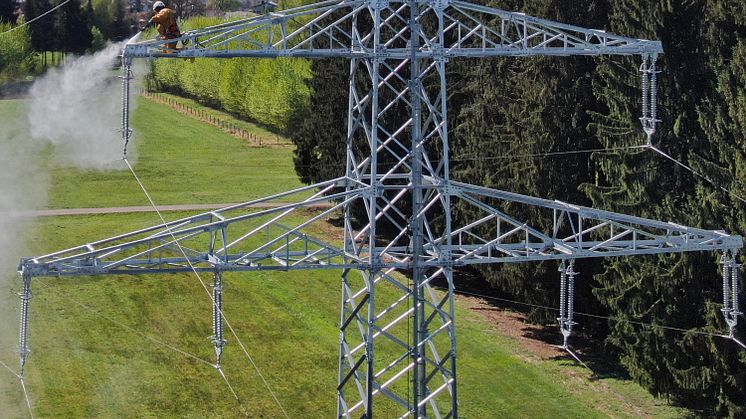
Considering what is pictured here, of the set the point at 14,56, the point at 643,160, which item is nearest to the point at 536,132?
the point at 643,160

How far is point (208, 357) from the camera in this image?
143 feet

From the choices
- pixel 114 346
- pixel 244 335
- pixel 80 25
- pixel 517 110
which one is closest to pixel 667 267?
pixel 517 110

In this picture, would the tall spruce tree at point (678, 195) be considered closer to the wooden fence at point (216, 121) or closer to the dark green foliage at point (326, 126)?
the dark green foliage at point (326, 126)

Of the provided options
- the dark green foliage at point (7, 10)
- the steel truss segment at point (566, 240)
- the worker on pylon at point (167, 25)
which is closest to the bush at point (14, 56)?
the dark green foliage at point (7, 10)

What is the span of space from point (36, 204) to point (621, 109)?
33909 millimetres

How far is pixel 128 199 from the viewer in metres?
68.1

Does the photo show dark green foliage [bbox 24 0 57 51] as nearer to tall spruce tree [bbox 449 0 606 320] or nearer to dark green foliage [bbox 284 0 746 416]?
tall spruce tree [bbox 449 0 606 320]

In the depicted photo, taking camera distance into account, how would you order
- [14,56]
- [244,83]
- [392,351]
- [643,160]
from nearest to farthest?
[643,160]
[392,351]
[14,56]
[244,83]

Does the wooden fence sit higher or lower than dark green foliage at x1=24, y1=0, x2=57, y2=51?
lower

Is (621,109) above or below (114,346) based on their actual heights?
above

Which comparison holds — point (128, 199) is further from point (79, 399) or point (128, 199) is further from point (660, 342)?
point (660, 342)

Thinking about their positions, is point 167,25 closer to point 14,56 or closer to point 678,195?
point 678,195

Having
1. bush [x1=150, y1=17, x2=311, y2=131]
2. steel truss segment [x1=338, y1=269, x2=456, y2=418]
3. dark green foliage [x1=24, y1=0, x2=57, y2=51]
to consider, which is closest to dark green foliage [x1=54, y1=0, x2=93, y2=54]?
dark green foliage [x1=24, y1=0, x2=57, y2=51]

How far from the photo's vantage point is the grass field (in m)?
39.5
